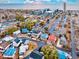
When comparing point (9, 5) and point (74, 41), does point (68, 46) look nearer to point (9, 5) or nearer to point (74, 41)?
point (74, 41)

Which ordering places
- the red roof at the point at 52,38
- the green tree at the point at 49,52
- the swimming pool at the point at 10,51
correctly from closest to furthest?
the green tree at the point at 49,52 < the swimming pool at the point at 10,51 < the red roof at the point at 52,38

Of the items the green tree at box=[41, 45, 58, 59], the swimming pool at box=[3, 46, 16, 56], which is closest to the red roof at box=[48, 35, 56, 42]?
the green tree at box=[41, 45, 58, 59]

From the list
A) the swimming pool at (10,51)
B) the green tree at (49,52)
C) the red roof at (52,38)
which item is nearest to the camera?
the green tree at (49,52)

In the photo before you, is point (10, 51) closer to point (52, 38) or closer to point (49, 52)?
point (49, 52)

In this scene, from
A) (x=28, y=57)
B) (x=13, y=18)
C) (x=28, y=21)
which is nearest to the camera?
(x=28, y=57)

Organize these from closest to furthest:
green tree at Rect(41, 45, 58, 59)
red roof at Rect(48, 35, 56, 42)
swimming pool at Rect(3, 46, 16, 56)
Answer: green tree at Rect(41, 45, 58, 59) < swimming pool at Rect(3, 46, 16, 56) < red roof at Rect(48, 35, 56, 42)

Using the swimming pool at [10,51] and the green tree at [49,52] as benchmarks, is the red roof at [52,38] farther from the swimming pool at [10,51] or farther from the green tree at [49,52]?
the swimming pool at [10,51]

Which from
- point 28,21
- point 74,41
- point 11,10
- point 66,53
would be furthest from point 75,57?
point 11,10

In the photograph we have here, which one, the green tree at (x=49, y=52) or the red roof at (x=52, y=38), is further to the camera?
the red roof at (x=52, y=38)

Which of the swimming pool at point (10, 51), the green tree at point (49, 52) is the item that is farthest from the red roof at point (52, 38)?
the swimming pool at point (10, 51)

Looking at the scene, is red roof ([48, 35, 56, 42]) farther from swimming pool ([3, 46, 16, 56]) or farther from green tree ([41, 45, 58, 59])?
swimming pool ([3, 46, 16, 56])

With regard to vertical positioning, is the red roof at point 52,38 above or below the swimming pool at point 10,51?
above
